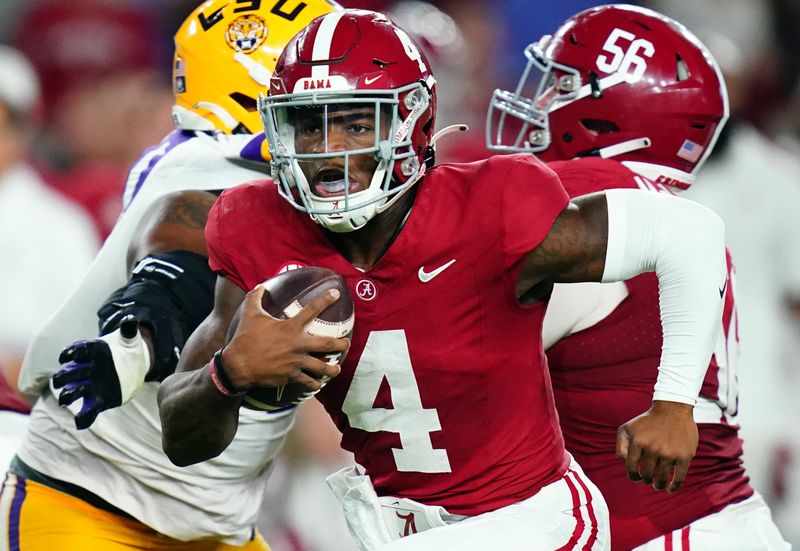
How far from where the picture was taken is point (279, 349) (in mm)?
2355

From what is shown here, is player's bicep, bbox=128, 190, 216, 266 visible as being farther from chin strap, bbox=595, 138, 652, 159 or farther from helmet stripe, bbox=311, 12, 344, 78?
chin strap, bbox=595, 138, 652, 159

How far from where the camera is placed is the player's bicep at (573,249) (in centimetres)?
252

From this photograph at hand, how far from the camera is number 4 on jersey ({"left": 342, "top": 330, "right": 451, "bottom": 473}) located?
8.50 feet

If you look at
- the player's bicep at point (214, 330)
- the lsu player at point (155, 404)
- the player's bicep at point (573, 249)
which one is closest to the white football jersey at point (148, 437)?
the lsu player at point (155, 404)

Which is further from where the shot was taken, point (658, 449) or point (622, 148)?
point (622, 148)

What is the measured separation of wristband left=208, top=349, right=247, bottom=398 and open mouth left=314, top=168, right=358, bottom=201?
38 centimetres

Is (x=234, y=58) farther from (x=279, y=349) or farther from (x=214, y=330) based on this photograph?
(x=279, y=349)

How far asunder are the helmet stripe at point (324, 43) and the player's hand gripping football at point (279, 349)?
A: 488mm

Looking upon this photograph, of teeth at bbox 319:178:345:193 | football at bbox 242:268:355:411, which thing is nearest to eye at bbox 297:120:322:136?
teeth at bbox 319:178:345:193

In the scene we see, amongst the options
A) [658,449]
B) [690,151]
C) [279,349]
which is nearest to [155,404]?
[279,349]

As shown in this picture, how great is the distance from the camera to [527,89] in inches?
249

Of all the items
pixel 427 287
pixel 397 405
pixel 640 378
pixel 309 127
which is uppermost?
pixel 309 127

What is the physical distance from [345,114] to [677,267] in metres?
0.73

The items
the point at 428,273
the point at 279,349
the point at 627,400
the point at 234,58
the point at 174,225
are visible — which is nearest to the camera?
the point at 279,349
